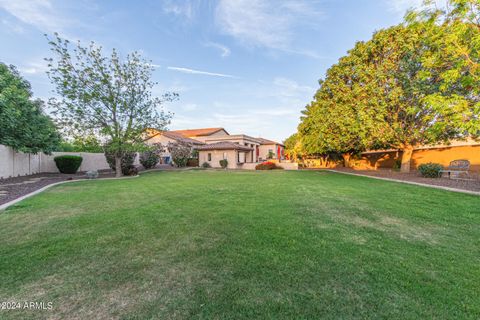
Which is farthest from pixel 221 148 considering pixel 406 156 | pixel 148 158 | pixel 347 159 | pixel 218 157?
pixel 406 156

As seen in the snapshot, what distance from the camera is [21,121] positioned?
1245cm

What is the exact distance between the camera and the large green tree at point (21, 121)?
10.9 metres

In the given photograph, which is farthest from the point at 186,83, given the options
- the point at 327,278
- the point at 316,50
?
the point at 327,278

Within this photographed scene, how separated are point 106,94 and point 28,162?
8.04 m

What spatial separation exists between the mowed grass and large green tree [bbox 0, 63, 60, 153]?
8562mm

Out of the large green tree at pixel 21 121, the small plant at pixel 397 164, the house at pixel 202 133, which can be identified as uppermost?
the house at pixel 202 133

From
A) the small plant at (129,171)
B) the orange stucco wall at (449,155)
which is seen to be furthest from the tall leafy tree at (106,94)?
the orange stucco wall at (449,155)

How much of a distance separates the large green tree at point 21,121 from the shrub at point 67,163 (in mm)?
1874

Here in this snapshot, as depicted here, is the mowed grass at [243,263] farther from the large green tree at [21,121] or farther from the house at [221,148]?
the house at [221,148]

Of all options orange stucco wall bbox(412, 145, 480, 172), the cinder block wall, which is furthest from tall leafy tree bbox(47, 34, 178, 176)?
orange stucco wall bbox(412, 145, 480, 172)

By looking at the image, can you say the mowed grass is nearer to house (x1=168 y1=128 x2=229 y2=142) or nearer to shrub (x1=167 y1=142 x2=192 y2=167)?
shrub (x1=167 y1=142 x2=192 y2=167)

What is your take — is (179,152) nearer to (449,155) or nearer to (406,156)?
(406,156)

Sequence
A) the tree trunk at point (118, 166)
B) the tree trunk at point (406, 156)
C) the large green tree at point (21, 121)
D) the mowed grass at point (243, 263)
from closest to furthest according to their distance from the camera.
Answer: the mowed grass at point (243, 263) < the large green tree at point (21, 121) < the tree trunk at point (406, 156) < the tree trunk at point (118, 166)

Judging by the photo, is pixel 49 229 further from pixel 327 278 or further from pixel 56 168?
pixel 56 168
